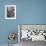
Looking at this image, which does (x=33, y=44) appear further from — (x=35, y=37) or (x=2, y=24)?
(x=2, y=24)

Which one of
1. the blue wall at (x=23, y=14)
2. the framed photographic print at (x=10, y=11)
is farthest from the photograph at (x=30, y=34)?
the framed photographic print at (x=10, y=11)

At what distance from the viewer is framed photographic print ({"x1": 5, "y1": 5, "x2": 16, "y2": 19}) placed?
351cm

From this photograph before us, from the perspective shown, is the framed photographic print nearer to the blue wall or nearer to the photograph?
the blue wall

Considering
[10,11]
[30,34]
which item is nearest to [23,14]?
[10,11]

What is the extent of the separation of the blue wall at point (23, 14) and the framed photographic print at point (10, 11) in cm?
9

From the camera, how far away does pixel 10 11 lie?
3531 millimetres


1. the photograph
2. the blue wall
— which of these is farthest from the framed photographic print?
Result: the photograph

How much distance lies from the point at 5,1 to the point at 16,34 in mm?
1022

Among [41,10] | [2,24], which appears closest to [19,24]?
[2,24]

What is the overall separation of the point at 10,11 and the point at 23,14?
0.40 meters

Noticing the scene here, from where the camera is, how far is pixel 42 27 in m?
3.37

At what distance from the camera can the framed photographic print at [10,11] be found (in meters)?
3.51

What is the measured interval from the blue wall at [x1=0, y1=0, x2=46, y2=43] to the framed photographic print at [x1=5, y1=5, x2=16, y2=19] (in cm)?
9

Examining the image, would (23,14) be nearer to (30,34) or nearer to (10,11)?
(10,11)
